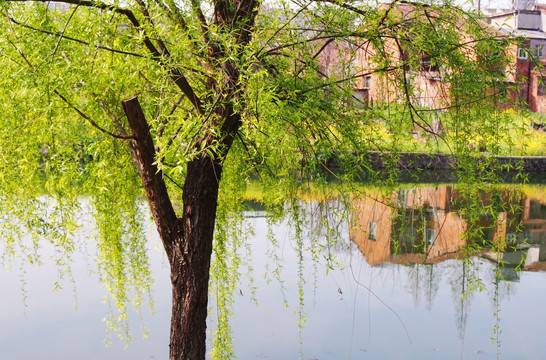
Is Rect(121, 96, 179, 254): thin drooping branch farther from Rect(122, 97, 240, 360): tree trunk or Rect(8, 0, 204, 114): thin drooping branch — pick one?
Rect(8, 0, 204, 114): thin drooping branch

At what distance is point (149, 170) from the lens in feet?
8.42

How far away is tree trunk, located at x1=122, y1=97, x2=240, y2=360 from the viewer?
258cm

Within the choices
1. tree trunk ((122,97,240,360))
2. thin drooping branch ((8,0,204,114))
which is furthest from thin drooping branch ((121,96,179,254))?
thin drooping branch ((8,0,204,114))

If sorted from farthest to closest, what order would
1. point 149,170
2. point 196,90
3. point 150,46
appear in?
1. point 196,90
2. point 149,170
3. point 150,46

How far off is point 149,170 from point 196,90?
1.44 feet

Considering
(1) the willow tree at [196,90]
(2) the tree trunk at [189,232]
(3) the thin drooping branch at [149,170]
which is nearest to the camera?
(1) the willow tree at [196,90]

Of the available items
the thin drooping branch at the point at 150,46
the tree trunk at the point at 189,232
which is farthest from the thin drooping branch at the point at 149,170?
the thin drooping branch at the point at 150,46

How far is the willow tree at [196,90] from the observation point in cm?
214

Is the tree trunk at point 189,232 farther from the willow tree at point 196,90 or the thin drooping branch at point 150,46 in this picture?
the thin drooping branch at point 150,46

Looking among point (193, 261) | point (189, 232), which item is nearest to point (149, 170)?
point (189, 232)

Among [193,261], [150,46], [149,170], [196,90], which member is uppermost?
[150,46]

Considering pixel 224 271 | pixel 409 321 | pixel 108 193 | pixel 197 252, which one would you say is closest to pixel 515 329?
pixel 409 321

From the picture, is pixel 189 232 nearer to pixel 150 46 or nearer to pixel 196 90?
pixel 196 90

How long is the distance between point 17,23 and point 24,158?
49 centimetres
